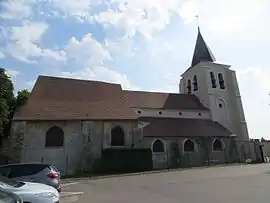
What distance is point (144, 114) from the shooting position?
115 ft

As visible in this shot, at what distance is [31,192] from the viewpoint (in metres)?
6.41

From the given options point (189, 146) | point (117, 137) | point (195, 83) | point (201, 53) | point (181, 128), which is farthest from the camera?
point (201, 53)

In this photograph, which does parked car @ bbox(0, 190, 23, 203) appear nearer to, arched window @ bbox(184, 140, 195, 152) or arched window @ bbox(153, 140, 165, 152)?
arched window @ bbox(153, 140, 165, 152)

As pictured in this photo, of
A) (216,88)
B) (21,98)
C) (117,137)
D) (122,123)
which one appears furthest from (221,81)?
(21,98)

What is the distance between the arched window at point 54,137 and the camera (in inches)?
1055

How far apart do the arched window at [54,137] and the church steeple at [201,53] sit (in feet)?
86.0

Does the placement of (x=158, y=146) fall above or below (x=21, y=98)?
below

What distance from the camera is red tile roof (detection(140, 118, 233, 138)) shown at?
31.5 meters

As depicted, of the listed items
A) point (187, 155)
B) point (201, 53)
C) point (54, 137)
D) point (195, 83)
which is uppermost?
point (201, 53)

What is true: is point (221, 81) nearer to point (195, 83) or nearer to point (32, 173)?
point (195, 83)

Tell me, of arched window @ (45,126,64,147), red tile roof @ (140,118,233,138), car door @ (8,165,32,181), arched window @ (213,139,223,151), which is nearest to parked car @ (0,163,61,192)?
car door @ (8,165,32,181)

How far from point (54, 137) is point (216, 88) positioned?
1012 inches

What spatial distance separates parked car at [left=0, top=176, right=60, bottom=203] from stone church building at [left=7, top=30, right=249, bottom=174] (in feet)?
65.8

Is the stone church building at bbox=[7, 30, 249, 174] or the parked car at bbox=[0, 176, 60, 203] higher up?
the stone church building at bbox=[7, 30, 249, 174]
